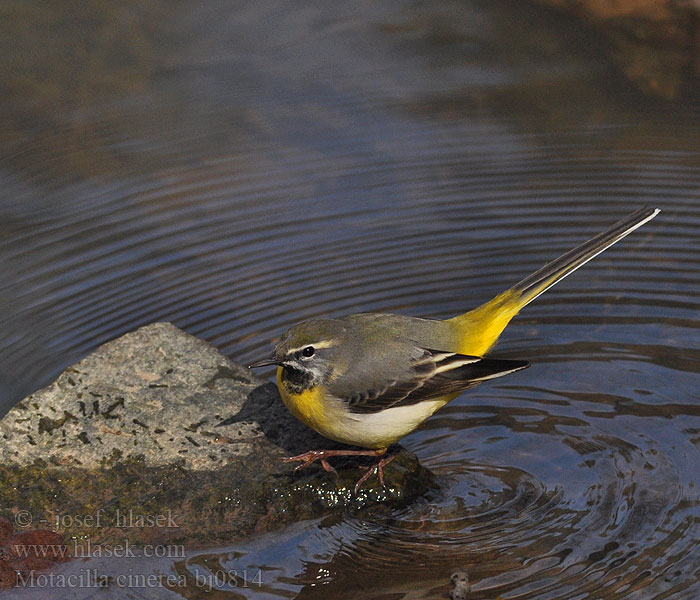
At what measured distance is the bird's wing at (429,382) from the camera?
6.71 metres

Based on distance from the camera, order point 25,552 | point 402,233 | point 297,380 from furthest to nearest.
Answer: point 402,233, point 297,380, point 25,552

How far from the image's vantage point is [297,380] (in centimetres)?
676

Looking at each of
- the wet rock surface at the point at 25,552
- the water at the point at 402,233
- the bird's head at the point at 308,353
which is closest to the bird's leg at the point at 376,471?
the water at the point at 402,233

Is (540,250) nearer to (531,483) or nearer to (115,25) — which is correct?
(531,483)

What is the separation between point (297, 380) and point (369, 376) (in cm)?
47

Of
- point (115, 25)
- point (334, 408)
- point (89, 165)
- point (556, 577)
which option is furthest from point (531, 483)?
point (115, 25)

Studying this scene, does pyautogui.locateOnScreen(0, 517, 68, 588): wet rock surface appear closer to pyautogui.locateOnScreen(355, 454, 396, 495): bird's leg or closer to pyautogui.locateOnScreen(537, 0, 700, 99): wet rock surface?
pyautogui.locateOnScreen(355, 454, 396, 495): bird's leg

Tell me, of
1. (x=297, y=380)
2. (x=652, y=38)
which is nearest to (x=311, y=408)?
(x=297, y=380)

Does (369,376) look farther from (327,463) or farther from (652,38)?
(652,38)

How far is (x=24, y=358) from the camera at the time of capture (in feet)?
28.5

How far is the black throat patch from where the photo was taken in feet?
22.0

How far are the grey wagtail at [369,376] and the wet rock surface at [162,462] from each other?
0.69 ft

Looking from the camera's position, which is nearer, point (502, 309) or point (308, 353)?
point (308, 353)

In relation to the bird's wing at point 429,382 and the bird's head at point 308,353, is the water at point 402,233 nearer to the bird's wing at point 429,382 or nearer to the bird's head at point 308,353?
the bird's wing at point 429,382
